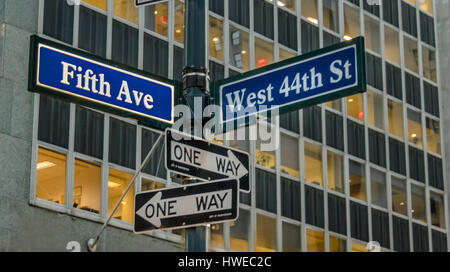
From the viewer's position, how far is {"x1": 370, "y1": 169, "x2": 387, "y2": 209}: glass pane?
108ft

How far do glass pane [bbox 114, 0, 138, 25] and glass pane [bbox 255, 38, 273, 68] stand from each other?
17.4ft

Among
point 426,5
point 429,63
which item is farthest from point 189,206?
point 426,5

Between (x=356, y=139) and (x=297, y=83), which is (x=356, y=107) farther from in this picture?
(x=297, y=83)

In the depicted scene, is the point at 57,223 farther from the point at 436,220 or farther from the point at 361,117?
the point at 436,220

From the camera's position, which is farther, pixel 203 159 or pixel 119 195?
pixel 119 195

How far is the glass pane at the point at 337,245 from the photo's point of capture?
30125 millimetres

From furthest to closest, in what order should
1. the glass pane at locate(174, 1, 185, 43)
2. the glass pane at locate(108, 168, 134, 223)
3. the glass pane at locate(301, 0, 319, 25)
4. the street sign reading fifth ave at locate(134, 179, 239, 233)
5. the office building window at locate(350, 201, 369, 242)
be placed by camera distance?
the glass pane at locate(301, 0, 319, 25)
the office building window at locate(350, 201, 369, 242)
the glass pane at locate(174, 1, 185, 43)
the glass pane at locate(108, 168, 134, 223)
the street sign reading fifth ave at locate(134, 179, 239, 233)

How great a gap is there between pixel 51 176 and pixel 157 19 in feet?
20.3

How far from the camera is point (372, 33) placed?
115ft

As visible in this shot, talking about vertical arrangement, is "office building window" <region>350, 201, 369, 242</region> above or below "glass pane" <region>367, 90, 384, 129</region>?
below

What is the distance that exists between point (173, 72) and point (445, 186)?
1509 cm

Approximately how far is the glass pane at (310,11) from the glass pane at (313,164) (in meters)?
4.46

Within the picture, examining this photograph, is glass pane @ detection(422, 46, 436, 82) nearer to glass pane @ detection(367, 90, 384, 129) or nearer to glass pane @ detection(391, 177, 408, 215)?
glass pane @ detection(367, 90, 384, 129)

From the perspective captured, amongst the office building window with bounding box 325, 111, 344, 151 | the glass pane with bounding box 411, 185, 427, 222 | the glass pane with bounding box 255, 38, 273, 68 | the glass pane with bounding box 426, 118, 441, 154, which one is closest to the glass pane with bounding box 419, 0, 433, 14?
the glass pane with bounding box 426, 118, 441, 154
